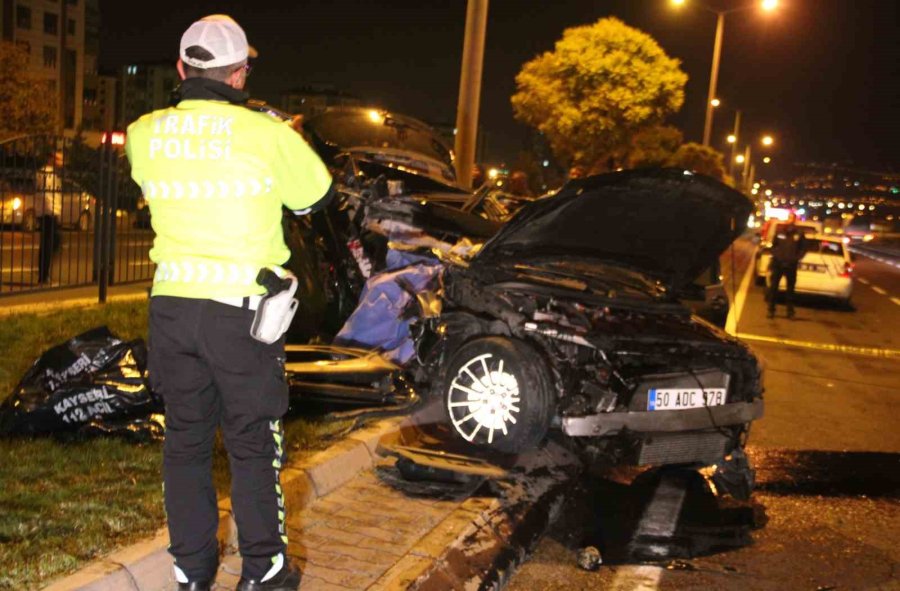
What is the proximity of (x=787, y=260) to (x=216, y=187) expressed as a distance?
14670 mm

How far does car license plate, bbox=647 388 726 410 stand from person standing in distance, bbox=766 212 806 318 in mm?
11292

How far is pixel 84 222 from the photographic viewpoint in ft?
30.2

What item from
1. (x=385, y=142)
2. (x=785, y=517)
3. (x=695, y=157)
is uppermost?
(x=695, y=157)

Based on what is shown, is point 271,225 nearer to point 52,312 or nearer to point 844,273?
point 52,312

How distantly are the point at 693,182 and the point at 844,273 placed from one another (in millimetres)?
14491

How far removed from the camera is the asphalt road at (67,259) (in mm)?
8750

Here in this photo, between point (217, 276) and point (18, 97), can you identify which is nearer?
point (217, 276)

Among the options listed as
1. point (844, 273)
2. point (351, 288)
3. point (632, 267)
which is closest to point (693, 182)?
point (632, 267)

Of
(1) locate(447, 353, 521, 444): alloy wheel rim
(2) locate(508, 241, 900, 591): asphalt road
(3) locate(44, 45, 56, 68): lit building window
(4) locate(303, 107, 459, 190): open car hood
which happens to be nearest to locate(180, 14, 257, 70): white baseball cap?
(2) locate(508, 241, 900, 591): asphalt road

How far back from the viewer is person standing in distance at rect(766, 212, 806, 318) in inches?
640

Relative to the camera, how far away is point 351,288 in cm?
760

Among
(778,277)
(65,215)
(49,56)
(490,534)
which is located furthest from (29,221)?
(49,56)

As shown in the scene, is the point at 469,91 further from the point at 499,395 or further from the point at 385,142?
the point at 499,395

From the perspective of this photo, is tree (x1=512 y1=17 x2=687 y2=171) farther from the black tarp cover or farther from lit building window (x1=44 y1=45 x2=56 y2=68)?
lit building window (x1=44 y1=45 x2=56 y2=68)
